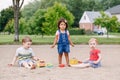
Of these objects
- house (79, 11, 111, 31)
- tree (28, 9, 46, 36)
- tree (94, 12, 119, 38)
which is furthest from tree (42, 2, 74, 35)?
house (79, 11, 111, 31)

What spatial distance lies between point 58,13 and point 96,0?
68554 millimetres

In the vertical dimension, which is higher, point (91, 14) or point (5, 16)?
point (91, 14)

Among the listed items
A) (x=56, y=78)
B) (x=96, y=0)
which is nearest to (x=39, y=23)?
(x=56, y=78)

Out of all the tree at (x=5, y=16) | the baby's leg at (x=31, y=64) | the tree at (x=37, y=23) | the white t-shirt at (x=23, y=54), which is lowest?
the baby's leg at (x=31, y=64)

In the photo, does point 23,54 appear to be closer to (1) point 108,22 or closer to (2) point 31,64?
(2) point 31,64

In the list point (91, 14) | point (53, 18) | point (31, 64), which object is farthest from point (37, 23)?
point (91, 14)

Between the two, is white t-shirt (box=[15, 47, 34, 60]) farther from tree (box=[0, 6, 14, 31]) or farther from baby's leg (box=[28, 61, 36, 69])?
tree (box=[0, 6, 14, 31])

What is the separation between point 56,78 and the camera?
8.35m

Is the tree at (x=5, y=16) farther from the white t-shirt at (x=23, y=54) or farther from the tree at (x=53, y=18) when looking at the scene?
the white t-shirt at (x=23, y=54)

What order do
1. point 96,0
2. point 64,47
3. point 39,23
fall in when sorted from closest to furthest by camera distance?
point 64,47
point 39,23
point 96,0

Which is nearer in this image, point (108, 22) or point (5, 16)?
point (108, 22)

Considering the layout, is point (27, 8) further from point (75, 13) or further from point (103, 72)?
point (103, 72)

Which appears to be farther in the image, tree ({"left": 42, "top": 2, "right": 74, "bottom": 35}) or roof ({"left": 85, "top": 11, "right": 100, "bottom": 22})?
roof ({"left": 85, "top": 11, "right": 100, "bottom": 22})

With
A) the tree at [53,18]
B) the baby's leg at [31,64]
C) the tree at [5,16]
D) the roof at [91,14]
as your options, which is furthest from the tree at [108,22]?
the tree at [5,16]
